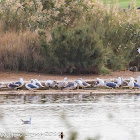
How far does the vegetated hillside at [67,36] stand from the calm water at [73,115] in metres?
5.17

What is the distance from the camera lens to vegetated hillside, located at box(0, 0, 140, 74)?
23.0 meters

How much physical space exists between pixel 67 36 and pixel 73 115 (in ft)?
31.1

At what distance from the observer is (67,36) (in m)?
23.2

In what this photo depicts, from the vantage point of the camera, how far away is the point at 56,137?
36.4 ft

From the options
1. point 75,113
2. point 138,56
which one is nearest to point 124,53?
point 138,56

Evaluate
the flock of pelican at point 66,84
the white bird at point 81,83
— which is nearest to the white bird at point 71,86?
the flock of pelican at point 66,84

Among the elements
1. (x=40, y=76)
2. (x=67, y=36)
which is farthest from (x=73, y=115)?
(x=67, y=36)

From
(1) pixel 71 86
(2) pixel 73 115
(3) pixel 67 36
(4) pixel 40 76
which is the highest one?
(3) pixel 67 36

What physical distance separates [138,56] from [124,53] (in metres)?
0.70

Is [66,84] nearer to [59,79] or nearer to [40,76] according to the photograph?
[59,79]

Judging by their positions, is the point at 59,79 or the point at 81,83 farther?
the point at 59,79

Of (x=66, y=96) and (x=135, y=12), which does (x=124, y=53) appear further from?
(x=66, y=96)

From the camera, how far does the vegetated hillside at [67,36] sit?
2295 cm

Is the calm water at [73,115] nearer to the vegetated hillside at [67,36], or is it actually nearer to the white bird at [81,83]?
the white bird at [81,83]
